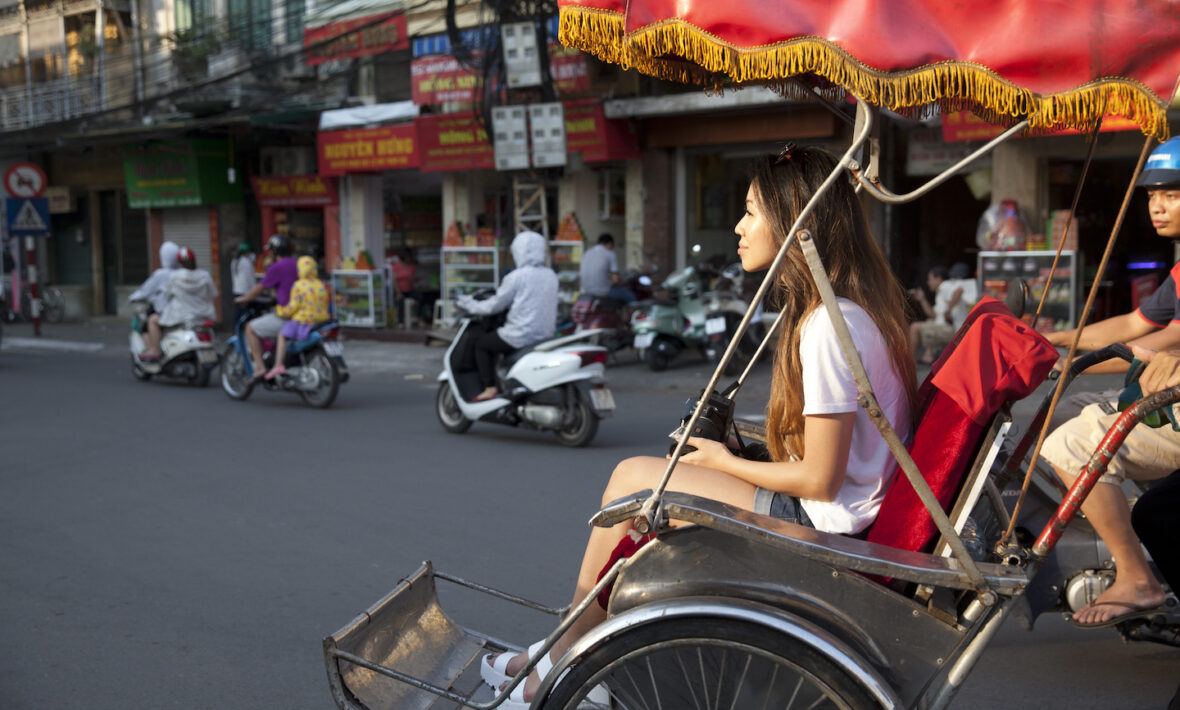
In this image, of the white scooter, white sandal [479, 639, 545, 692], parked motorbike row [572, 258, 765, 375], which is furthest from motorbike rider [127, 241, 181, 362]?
white sandal [479, 639, 545, 692]

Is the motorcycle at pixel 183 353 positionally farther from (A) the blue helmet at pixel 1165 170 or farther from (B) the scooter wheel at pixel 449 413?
(A) the blue helmet at pixel 1165 170

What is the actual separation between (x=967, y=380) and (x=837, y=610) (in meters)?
0.58

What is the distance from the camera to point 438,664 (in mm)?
2988

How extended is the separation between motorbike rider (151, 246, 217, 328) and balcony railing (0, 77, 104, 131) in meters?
13.9

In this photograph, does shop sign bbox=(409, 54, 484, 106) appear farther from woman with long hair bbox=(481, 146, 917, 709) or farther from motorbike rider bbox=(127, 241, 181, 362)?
woman with long hair bbox=(481, 146, 917, 709)

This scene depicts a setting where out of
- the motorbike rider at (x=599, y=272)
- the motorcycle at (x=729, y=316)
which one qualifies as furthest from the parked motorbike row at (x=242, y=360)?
the motorcycle at (x=729, y=316)

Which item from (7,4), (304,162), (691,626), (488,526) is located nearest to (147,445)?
(488,526)

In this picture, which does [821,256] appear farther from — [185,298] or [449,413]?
[185,298]

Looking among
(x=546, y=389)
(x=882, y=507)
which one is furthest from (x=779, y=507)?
(x=546, y=389)

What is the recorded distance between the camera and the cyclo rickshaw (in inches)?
77.8

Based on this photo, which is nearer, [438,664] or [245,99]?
[438,664]

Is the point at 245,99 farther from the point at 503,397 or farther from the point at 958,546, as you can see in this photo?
the point at 958,546

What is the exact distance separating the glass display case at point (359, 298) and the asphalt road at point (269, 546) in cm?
753

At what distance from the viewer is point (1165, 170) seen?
3102 mm
